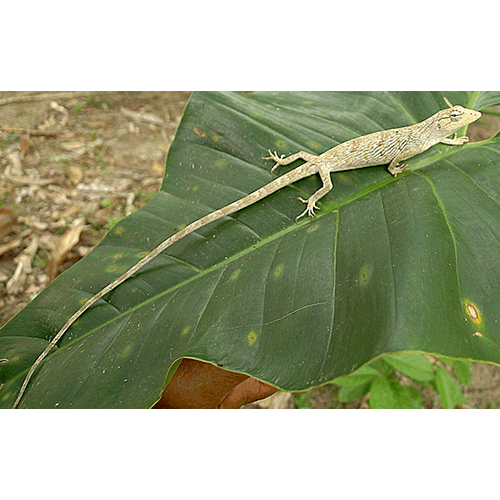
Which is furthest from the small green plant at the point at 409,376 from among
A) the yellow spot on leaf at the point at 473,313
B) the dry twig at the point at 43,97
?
the dry twig at the point at 43,97

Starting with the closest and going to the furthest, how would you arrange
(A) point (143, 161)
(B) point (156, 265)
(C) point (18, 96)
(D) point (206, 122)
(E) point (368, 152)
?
(B) point (156, 265), (E) point (368, 152), (D) point (206, 122), (A) point (143, 161), (C) point (18, 96)

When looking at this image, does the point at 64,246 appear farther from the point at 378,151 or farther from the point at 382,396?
the point at 382,396

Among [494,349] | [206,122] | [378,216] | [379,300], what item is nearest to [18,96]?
[206,122]

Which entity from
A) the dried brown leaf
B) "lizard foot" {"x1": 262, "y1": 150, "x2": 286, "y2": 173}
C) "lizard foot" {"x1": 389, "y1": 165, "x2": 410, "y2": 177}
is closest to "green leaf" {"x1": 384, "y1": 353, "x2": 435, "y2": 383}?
"lizard foot" {"x1": 389, "y1": 165, "x2": 410, "y2": 177}

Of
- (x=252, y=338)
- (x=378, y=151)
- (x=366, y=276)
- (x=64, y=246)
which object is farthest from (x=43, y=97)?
(x=366, y=276)

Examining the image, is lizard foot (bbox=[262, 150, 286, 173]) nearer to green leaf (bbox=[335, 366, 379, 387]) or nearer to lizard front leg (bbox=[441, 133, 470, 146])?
lizard front leg (bbox=[441, 133, 470, 146])

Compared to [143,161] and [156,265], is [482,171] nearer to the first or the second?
[156,265]

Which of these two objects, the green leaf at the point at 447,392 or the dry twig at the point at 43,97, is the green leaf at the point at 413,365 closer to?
the green leaf at the point at 447,392
